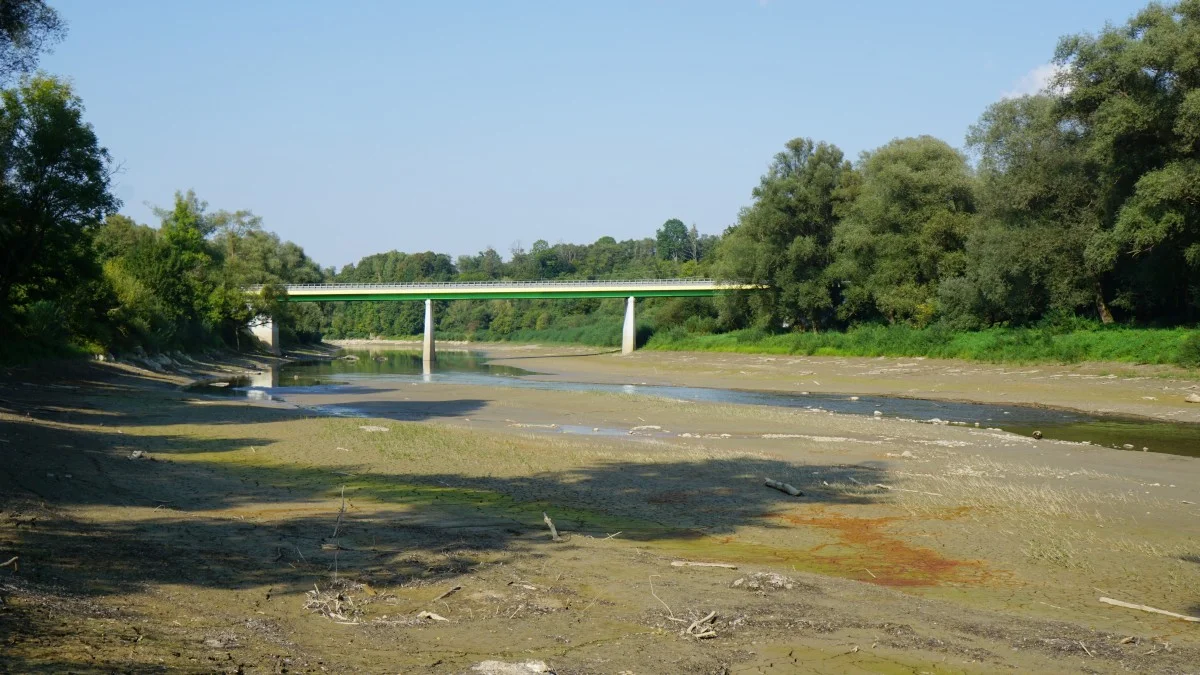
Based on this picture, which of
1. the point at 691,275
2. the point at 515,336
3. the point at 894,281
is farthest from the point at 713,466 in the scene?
the point at 515,336

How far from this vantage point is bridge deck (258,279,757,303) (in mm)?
96062

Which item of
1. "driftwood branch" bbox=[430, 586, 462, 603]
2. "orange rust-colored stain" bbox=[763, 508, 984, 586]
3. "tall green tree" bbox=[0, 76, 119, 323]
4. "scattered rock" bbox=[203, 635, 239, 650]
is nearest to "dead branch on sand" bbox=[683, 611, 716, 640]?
"driftwood branch" bbox=[430, 586, 462, 603]

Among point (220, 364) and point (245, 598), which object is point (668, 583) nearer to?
point (245, 598)

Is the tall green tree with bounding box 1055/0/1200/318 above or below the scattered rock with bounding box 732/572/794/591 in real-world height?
above

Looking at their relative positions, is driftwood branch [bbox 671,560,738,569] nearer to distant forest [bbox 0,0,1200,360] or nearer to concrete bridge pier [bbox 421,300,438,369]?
distant forest [bbox 0,0,1200,360]

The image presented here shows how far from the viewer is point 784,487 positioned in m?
17.0

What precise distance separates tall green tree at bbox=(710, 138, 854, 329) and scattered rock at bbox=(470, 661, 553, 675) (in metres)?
72.5

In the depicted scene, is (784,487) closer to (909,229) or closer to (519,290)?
(909,229)

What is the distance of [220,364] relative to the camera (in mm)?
68188

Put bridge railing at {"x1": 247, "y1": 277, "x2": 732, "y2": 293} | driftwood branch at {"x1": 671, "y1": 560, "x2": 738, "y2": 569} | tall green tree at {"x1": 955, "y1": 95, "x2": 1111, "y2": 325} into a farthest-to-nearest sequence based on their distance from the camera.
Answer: bridge railing at {"x1": 247, "y1": 277, "x2": 732, "y2": 293} → tall green tree at {"x1": 955, "y1": 95, "x2": 1111, "y2": 325} → driftwood branch at {"x1": 671, "y1": 560, "x2": 738, "y2": 569}

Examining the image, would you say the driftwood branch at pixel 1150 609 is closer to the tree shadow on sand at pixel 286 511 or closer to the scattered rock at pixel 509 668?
the tree shadow on sand at pixel 286 511

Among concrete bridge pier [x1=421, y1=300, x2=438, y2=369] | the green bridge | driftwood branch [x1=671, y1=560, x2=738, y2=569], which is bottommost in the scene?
concrete bridge pier [x1=421, y1=300, x2=438, y2=369]

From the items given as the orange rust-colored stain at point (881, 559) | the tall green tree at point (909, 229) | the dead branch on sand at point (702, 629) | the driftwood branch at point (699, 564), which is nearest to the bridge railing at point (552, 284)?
the tall green tree at point (909, 229)

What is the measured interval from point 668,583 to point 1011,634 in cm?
333
